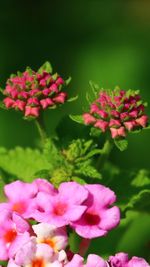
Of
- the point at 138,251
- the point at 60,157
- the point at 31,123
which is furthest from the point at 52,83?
the point at 31,123

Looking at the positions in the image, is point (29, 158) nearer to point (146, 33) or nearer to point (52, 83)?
point (52, 83)

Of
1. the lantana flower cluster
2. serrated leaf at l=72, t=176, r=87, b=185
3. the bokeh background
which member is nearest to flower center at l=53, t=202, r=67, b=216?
the lantana flower cluster

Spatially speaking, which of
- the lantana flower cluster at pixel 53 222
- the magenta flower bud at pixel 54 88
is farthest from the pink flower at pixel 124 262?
the magenta flower bud at pixel 54 88

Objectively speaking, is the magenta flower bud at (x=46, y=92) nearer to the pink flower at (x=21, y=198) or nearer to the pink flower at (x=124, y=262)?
the pink flower at (x=21, y=198)

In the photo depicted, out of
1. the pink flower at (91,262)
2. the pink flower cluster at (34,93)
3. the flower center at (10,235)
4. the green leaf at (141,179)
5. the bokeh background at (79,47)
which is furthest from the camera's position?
the bokeh background at (79,47)

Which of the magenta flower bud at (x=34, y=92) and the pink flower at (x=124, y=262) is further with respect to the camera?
the magenta flower bud at (x=34, y=92)

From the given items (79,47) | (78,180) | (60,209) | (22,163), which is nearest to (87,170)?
(78,180)

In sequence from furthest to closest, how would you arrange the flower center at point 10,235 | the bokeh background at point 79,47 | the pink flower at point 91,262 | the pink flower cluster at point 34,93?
1. the bokeh background at point 79,47
2. the pink flower cluster at point 34,93
3. the flower center at point 10,235
4. the pink flower at point 91,262
